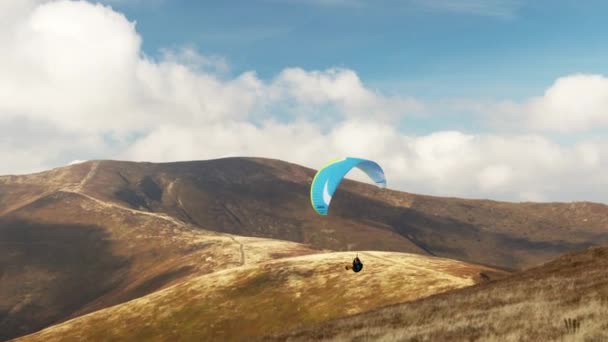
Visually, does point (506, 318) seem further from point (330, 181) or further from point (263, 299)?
point (263, 299)

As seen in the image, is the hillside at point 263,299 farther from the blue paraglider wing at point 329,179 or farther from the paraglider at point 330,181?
the blue paraglider wing at point 329,179

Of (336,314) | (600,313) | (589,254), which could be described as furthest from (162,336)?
(600,313)

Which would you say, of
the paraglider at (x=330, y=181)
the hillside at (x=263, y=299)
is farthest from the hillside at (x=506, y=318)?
the hillside at (x=263, y=299)

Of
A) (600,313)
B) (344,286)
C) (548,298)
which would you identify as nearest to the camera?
(600,313)

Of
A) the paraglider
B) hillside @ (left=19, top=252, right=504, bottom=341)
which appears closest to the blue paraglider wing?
the paraglider

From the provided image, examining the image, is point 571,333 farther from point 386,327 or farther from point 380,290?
point 380,290

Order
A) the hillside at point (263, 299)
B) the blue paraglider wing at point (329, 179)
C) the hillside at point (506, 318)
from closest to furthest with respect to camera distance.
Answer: the hillside at point (506, 318) → the blue paraglider wing at point (329, 179) → the hillside at point (263, 299)
